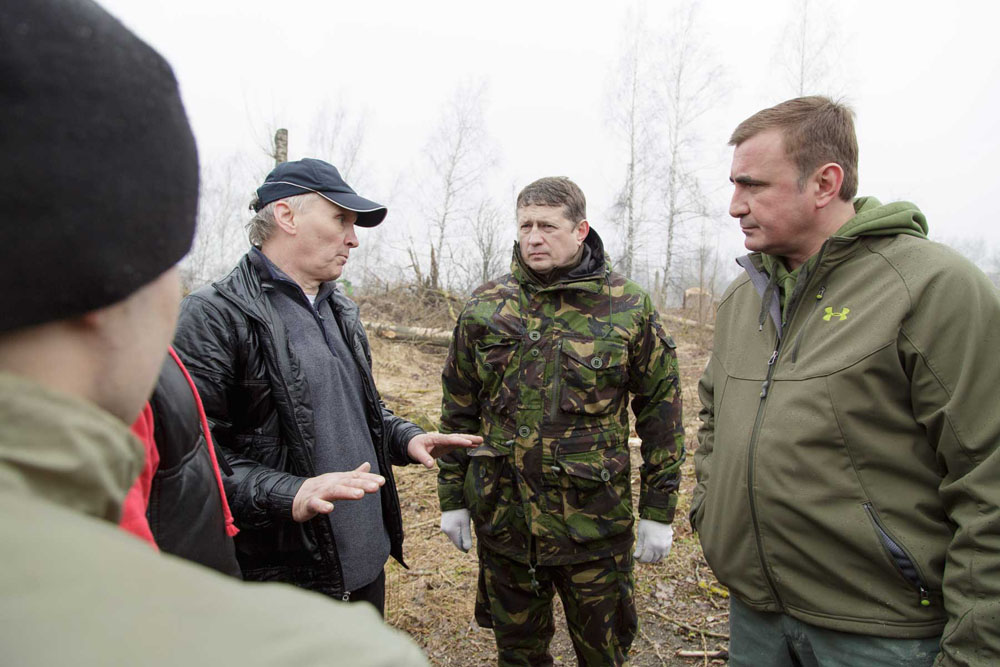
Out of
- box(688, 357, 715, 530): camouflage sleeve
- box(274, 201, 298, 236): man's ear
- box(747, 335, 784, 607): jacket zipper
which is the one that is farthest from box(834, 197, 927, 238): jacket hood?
box(274, 201, 298, 236): man's ear

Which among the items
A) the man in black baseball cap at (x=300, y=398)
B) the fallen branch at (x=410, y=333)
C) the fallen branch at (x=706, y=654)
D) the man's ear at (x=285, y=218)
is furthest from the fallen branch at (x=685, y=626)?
the fallen branch at (x=410, y=333)

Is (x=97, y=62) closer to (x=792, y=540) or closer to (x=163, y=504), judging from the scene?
(x=163, y=504)

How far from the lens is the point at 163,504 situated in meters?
1.08

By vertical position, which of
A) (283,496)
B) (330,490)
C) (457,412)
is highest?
(330,490)

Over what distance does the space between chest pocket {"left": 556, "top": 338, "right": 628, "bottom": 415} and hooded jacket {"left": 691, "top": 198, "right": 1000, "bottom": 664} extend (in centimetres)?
74

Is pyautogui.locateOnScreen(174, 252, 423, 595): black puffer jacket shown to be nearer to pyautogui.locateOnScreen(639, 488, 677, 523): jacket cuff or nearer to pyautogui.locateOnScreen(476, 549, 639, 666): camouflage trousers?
pyautogui.locateOnScreen(476, 549, 639, 666): camouflage trousers

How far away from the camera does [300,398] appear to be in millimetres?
2160

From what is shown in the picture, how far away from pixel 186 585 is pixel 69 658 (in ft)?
0.30

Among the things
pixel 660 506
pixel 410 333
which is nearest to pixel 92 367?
pixel 660 506

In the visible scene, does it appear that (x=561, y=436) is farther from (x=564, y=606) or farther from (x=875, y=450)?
(x=875, y=450)

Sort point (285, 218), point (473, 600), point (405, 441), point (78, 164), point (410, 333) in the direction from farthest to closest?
point (410, 333), point (473, 600), point (405, 441), point (285, 218), point (78, 164)

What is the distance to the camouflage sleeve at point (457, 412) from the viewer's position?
2996 mm

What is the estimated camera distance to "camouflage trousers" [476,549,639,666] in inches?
109

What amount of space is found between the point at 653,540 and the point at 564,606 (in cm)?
53
